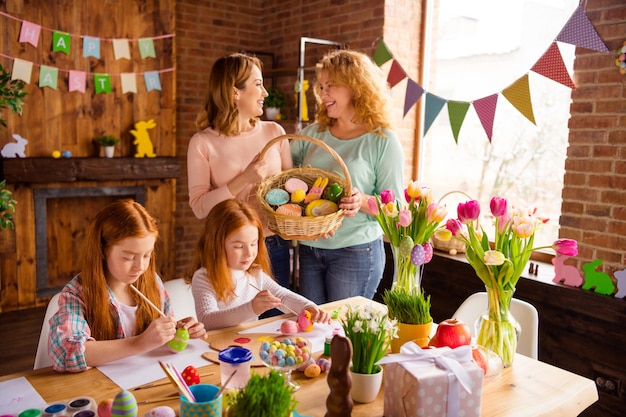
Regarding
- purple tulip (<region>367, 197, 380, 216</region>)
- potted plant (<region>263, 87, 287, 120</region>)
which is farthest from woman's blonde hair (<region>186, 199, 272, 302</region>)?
potted plant (<region>263, 87, 287, 120</region>)

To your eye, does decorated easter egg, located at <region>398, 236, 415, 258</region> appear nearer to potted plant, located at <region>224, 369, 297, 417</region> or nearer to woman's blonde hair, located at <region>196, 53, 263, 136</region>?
potted plant, located at <region>224, 369, 297, 417</region>

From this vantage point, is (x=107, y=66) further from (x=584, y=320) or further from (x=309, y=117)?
(x=584, y=320)

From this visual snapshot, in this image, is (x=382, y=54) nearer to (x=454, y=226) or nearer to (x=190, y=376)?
(x=454, y=226)

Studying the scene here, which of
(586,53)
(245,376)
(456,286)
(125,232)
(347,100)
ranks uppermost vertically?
(586,53)

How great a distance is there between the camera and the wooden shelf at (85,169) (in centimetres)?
366

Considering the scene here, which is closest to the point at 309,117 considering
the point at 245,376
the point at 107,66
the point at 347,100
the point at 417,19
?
the point at 417,19

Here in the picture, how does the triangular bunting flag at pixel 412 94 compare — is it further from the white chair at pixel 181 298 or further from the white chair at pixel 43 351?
the white chair at pixel 43 351

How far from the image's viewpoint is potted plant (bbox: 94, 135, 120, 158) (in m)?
3.99

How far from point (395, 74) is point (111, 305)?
2.50 meters

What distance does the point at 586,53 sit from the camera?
2656mm

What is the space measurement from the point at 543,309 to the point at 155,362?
1961 millimetres

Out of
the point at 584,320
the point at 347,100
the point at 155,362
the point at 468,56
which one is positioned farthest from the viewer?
the point at 468,56

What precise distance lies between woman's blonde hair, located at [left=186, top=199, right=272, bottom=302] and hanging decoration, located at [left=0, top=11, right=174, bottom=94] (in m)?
2.54

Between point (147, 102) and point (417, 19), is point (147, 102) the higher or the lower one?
the lower one
